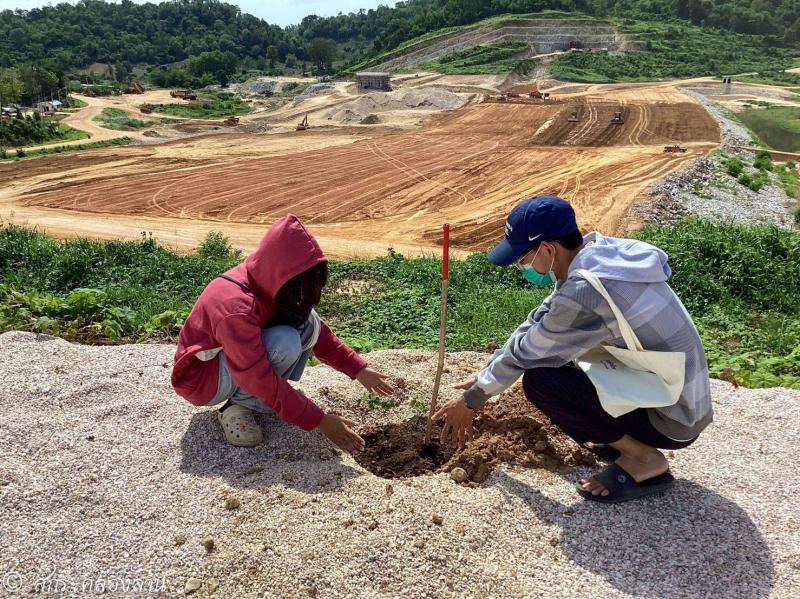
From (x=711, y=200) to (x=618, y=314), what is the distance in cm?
1402

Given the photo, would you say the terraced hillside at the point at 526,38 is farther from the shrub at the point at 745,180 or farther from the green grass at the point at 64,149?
the shrub at the point at 745,180

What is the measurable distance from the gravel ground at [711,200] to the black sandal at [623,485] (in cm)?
1064

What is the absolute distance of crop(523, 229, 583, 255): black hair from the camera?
8.91 feet

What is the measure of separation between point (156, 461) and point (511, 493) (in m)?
1.90

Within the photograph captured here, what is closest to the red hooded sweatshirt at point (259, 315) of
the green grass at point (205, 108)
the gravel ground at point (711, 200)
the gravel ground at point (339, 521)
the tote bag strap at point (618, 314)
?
the gravel ground at point (339, 521)

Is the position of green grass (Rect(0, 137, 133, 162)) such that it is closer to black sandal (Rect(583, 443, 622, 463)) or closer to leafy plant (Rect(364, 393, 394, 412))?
leafy plant (Rect(364, 393, 394, 412))

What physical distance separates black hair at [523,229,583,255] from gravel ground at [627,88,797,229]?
10.9 m

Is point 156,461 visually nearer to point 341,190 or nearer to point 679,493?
point 679,493

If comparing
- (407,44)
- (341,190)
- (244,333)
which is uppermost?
(407,44)

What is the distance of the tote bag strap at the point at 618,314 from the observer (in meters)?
2.53

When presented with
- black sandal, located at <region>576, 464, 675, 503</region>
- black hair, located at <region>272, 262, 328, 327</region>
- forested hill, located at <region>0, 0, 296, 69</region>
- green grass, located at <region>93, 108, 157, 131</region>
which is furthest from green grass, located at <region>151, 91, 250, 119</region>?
forested hill, located at <region>0, 0, 296, 69</region>

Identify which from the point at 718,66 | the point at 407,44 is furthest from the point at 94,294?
the point at 407,44

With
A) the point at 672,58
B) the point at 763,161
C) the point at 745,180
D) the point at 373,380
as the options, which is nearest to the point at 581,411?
the point at 373,380

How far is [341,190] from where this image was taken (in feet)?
54.2
